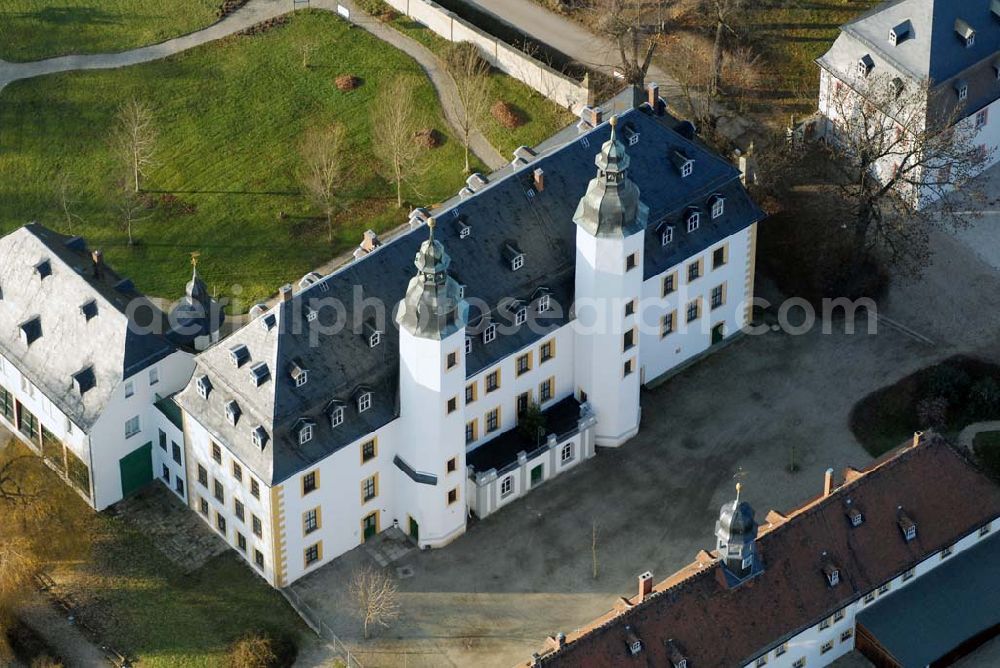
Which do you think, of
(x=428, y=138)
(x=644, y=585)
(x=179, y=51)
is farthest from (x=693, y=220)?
(x=179, y=51)

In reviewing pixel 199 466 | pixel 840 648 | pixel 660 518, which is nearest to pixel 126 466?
pixel 199 466

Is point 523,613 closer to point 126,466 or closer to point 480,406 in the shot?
point 480,406

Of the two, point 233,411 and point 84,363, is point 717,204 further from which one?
point 84,363

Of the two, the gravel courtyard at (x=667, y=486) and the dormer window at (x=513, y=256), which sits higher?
the dormer window at (x=513, y=256)

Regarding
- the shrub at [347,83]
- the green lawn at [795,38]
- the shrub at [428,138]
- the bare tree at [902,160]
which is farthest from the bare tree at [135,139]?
the bare tree at [902,160]

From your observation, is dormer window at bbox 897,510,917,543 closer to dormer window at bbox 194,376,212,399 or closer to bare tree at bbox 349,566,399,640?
bare tree at bbox 349,566,399,640

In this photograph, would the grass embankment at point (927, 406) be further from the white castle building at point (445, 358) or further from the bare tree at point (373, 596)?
the bare tree at point (373, 596)
